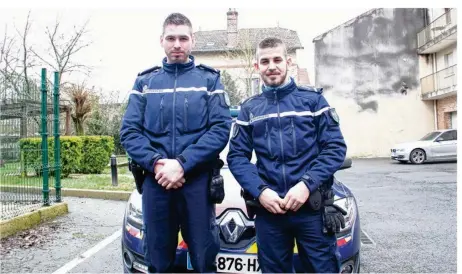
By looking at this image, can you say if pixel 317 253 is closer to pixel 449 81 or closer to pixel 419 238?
pixel 419 238

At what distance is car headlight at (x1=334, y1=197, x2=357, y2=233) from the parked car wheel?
15655 mm

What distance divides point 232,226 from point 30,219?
411 cm

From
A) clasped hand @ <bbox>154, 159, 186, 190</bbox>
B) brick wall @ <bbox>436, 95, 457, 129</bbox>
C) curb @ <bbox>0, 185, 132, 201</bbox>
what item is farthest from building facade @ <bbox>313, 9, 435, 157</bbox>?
clasped hand @ <bbox>154, 159, 186, 190</bbox>

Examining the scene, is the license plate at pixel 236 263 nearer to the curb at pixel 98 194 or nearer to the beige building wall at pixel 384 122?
the curb at pixel 98 194

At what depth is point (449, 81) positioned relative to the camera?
22.0 metres

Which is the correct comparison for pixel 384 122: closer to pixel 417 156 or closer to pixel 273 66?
pixel 417 156

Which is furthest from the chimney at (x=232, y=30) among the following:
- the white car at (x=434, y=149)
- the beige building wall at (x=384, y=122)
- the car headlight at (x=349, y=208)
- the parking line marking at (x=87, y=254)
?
the car headlight at (x=349, y=208)

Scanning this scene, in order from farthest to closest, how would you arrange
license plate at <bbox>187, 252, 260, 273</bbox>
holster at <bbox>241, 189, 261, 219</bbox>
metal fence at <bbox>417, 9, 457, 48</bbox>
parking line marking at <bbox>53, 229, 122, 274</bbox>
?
metal fence at <bbox>417, 9, 457, 48</bbox>, parking line marking at <bbox>53, 229, 122, 274</bbox>, license plate at <bbox>187, 252, 260, 273</bbox>, holster at <bbox>241, 189, 261, 219</bbox>

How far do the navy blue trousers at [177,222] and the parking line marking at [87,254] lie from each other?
6.32ft

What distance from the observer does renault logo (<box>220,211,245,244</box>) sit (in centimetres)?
304

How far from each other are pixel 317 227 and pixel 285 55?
3.76ft

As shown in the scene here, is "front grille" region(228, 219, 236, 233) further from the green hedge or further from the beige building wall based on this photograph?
the beige building wall

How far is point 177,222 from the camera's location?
2691 millimetres

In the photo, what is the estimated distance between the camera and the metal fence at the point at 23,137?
19.9 feet
